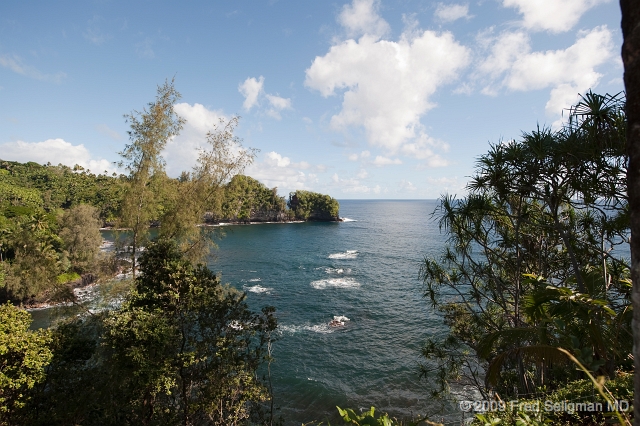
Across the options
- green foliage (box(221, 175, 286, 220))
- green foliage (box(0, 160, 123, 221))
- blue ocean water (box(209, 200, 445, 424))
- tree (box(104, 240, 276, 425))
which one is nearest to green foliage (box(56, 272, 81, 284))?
blue ocean water (box(209, 200, 445, 424))

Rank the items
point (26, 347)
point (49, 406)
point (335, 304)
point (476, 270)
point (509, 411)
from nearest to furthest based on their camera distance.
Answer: point (509, 411) < point (26, 347) < point (49, 406) < point (476, 270) < point (335, 304)

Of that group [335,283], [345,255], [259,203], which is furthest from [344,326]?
[259,203]

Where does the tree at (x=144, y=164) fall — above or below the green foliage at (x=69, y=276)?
above

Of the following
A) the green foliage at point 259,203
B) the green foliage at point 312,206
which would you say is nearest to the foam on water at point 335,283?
the green foliage at point 259,203

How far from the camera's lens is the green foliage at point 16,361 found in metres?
5.97

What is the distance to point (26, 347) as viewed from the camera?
6.24m

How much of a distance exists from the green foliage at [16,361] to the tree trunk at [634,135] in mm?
8667

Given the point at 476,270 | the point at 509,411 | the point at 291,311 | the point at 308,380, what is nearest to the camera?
the point at 509,411

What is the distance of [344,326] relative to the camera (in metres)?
21.0

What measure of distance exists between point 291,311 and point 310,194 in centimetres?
7063

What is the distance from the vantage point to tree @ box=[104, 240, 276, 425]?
7402 millimetres

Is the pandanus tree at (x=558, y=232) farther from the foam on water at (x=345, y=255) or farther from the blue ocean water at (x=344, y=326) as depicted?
the foam on water at (x=345, y=255)

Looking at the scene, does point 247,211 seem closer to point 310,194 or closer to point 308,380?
point 310,194

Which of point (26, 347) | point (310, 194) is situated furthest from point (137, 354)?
point (310, 194)
